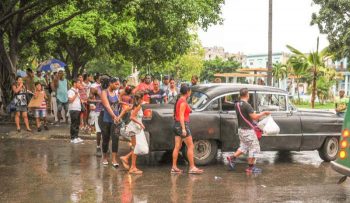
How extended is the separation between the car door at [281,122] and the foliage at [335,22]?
1221 inches

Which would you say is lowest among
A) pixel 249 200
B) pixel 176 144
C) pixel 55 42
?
pixel 249 200

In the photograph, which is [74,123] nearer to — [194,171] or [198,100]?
[198,100]

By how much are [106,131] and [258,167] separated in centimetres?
312

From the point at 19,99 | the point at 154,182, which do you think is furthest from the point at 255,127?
the point at 19,99

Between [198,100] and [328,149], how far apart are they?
3233 millimetres

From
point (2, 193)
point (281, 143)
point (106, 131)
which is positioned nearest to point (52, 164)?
point (106, 131)

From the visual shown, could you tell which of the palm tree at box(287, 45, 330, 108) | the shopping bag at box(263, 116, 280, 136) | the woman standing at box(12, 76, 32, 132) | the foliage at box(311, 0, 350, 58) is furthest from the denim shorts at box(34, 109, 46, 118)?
the foliage at box(311, 0, 350, 58)

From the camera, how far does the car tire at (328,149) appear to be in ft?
34.8

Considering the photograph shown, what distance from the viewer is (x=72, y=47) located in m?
32.1

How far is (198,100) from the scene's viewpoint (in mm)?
9664

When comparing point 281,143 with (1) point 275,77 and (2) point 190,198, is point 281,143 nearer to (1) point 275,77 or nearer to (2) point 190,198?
(2) point 190,198

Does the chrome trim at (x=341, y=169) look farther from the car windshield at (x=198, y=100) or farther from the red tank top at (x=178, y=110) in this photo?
the car windshield at (x=198, y=100)

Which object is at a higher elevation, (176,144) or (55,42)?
(55,42)

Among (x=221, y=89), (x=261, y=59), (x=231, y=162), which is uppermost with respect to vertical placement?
(x=261, y=59)
